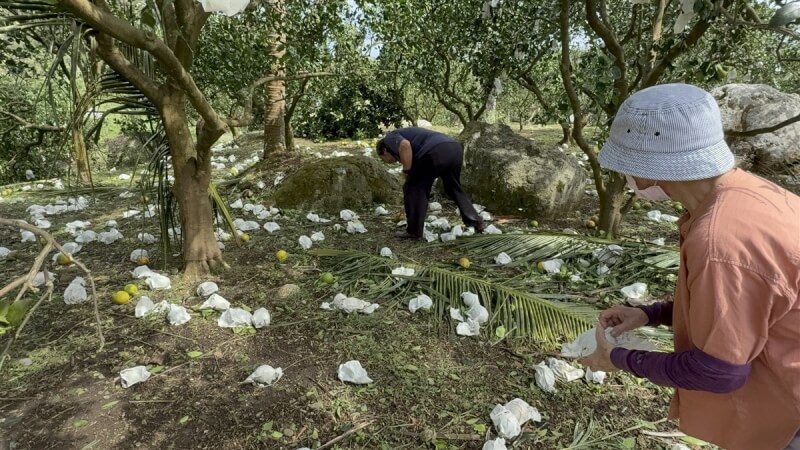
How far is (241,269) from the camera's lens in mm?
3895

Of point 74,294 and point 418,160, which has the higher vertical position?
point 418,160

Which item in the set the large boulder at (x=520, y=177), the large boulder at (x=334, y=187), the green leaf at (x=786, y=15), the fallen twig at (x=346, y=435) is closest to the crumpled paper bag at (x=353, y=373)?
the fallen twig at (x=346, y=435)

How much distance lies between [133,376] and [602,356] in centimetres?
230

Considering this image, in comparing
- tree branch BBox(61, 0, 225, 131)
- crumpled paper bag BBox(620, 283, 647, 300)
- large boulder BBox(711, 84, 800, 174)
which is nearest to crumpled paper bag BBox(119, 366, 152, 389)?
tree branch BBox(61, 0, 225, 131)

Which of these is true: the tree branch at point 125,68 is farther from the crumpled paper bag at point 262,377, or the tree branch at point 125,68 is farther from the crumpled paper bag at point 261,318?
the crumpled paper bag at point 262,377

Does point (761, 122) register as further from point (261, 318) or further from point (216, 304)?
point (216, 304)

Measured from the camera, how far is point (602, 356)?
1.54m

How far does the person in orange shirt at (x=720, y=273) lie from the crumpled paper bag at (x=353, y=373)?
5.04 feet

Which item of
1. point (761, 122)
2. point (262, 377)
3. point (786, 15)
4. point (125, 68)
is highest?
point (786, 15)

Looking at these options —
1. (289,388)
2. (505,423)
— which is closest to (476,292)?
(505,423)

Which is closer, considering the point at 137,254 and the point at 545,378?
the point at 545,378

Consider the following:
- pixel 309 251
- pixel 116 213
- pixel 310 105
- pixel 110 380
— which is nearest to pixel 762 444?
pixel 110 380

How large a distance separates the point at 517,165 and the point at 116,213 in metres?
4.72

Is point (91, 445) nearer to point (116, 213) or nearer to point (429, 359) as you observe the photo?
point (429, 359)
